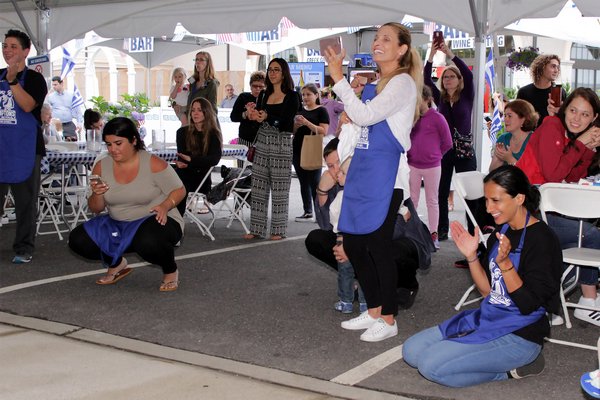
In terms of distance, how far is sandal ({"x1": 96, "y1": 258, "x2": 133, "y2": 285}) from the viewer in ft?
20.9

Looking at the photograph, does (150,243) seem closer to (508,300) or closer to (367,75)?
(367,75)

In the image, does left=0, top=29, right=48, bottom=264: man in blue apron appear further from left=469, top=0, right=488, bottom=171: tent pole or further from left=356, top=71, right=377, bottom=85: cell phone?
left=469, top=0, right=488, bottom=171: tent pole

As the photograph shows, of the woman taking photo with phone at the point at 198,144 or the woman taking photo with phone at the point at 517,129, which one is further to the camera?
the woman taking photo with phone at the point at 198,144

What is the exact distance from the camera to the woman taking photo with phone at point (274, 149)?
8.20 metres

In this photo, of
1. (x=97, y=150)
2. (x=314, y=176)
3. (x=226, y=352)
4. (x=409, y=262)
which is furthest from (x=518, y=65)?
(x=226, y=352)

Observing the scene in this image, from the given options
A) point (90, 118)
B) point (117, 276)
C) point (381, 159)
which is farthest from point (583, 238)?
point (90, 118)

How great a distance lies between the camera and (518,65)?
14.1 meters

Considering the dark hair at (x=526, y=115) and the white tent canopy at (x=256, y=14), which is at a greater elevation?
the white tent canopy at (x=256, y=14)

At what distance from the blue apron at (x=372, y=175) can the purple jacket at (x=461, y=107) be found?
3.80 m

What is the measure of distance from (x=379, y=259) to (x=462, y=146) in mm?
3847

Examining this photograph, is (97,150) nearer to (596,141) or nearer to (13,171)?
(13,171)

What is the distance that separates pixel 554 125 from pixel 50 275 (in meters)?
4.07

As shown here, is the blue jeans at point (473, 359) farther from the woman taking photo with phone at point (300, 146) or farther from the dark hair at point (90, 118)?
the dark hair at point (90, 118)

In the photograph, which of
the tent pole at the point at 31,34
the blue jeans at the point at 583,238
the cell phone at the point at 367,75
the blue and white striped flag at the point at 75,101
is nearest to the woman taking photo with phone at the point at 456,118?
the cell phone at the point at 367,75
